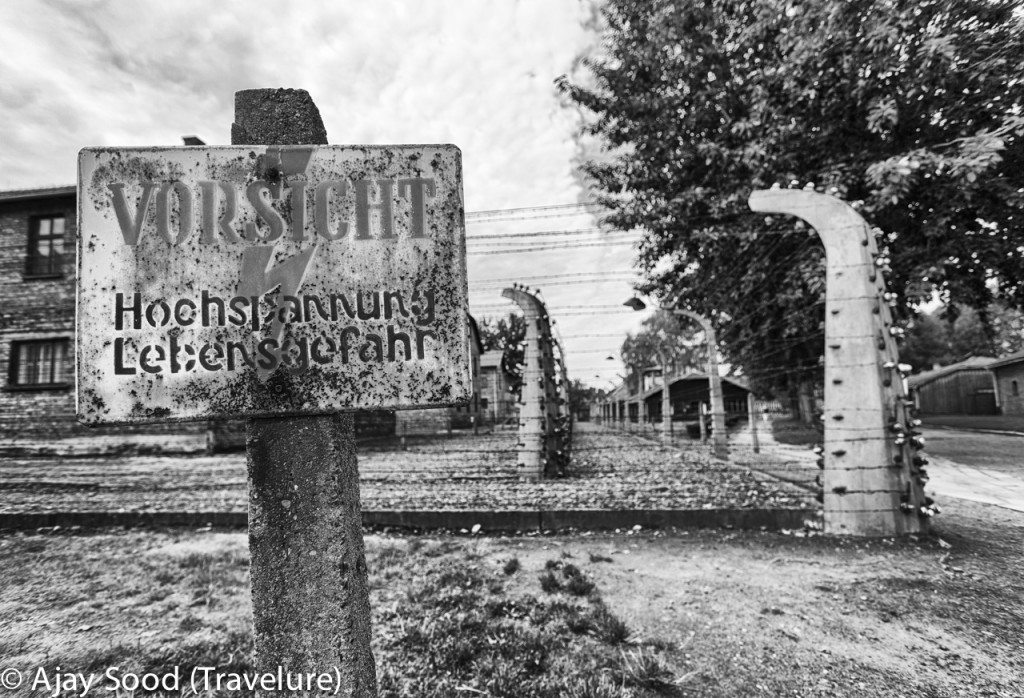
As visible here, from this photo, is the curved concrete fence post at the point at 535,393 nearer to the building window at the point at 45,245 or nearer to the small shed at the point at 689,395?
the building window at the point at 45,245

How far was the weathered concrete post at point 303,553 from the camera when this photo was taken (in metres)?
1.49

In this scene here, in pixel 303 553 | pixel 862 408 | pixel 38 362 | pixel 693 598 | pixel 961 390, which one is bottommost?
pixel 693 598

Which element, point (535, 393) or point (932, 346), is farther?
point (932, 346)

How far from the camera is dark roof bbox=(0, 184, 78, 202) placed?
12.8 m

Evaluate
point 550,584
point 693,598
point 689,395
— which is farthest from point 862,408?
point 689,395

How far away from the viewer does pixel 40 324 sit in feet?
41.8

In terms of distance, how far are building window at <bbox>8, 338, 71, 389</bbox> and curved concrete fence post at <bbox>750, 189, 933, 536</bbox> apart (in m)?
16.6

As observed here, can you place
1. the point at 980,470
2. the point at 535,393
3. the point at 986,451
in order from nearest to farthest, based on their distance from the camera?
the point at 535,393 → the point at 980,470 → the point at 986,451

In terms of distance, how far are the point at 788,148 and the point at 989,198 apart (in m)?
3.44

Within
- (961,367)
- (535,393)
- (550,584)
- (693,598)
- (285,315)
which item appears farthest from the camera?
(961,367)

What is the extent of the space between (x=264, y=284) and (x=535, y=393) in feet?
19.7

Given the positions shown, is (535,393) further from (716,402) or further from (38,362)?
(38,362)

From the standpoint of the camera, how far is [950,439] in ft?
47.4

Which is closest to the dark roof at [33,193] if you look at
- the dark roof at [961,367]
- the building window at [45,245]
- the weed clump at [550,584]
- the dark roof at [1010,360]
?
the building window at [45,245]
